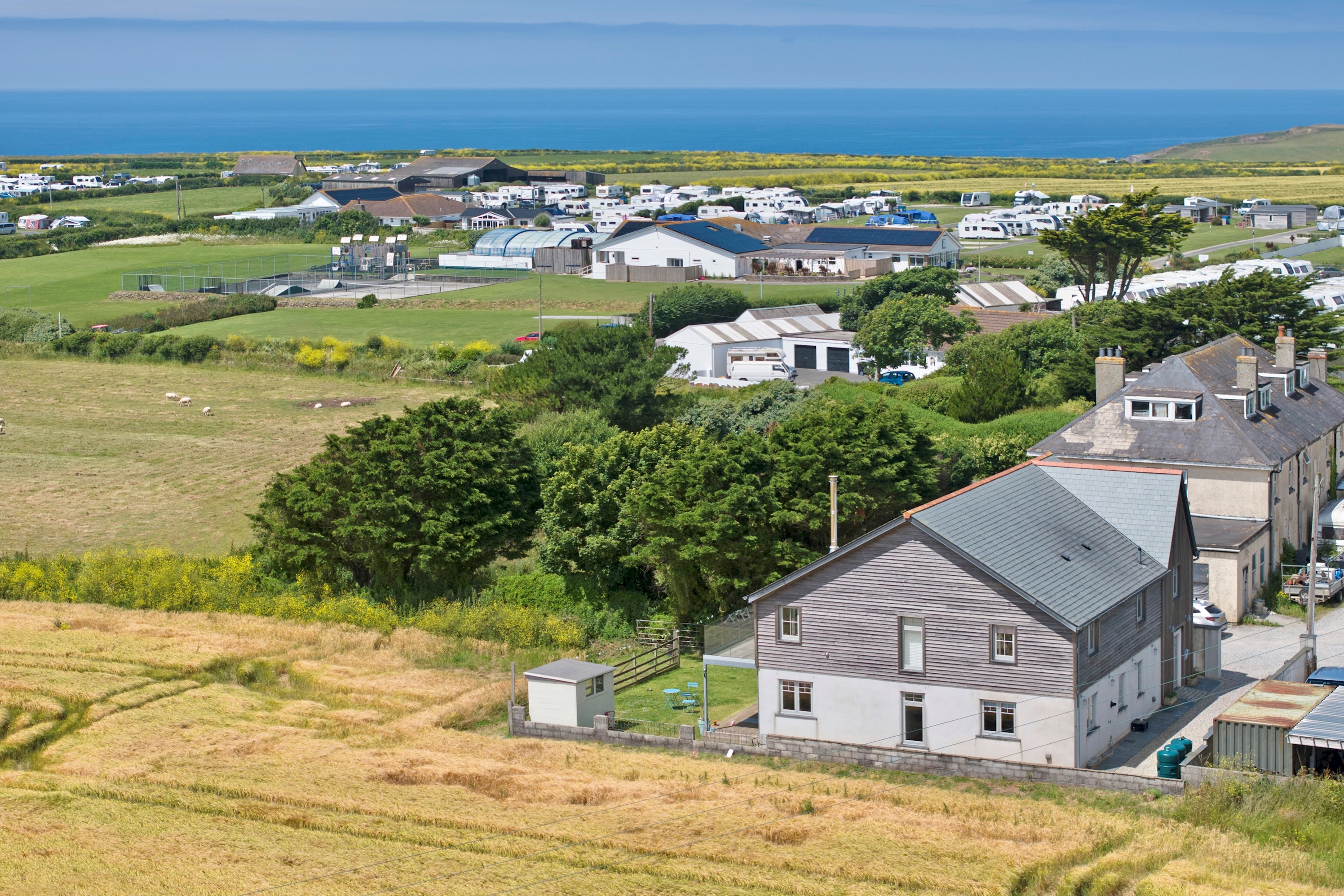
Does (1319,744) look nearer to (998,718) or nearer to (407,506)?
(998,718)

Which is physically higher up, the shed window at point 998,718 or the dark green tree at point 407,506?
the dark green tree at point 407,506

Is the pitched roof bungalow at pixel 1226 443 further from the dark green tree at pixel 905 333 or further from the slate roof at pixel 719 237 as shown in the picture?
the slate roof at pixel 719 237

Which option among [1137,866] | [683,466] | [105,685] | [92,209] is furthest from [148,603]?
[92,209]

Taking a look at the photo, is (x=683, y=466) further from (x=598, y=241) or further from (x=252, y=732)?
(x=598, y=241)

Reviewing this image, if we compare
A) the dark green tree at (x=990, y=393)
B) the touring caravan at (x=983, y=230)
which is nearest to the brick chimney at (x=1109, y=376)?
the dark green tree at (x=990, y=393)

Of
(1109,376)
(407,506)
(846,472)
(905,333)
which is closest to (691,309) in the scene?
(905,333)
